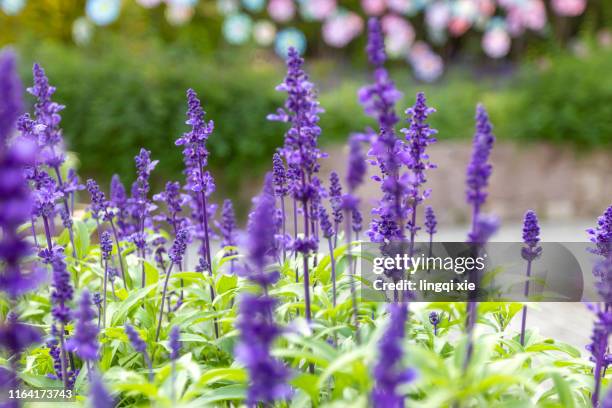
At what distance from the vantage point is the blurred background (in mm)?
8953

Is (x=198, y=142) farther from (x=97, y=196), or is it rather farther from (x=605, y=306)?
(x=605, y=306)

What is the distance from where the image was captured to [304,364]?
276cm

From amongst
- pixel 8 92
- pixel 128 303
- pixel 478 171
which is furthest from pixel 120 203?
pixel 478 171

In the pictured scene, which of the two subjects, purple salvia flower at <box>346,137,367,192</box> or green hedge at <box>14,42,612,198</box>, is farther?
green hedge at <box>14,42,612,198</box>

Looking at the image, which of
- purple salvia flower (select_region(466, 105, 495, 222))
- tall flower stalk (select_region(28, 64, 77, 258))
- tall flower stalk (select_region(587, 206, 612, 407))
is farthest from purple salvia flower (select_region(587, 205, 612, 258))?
tall flower stalk (select_region(28, 64, 77, 258))

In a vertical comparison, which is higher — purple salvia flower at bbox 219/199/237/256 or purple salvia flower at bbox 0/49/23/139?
purple salvia flower at bbox 0/49/23/139

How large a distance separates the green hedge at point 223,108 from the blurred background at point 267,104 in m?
0.02

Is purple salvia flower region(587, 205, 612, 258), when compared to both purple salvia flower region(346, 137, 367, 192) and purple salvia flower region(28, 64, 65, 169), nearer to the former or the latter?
purple salvia flower region(346, 137, 367, 192)

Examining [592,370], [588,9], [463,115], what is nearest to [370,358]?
[592,370]

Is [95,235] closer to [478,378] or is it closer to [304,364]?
[304,364]

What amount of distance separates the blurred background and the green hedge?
0.7 inches

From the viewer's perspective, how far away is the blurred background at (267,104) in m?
8.95

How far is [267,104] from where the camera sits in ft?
30.7

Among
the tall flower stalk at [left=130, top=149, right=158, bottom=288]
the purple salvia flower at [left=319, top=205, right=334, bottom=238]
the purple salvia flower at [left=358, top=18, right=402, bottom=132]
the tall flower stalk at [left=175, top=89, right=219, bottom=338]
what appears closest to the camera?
the purple salvia flower at [left=358, top=18, right=402, bottom=132]
